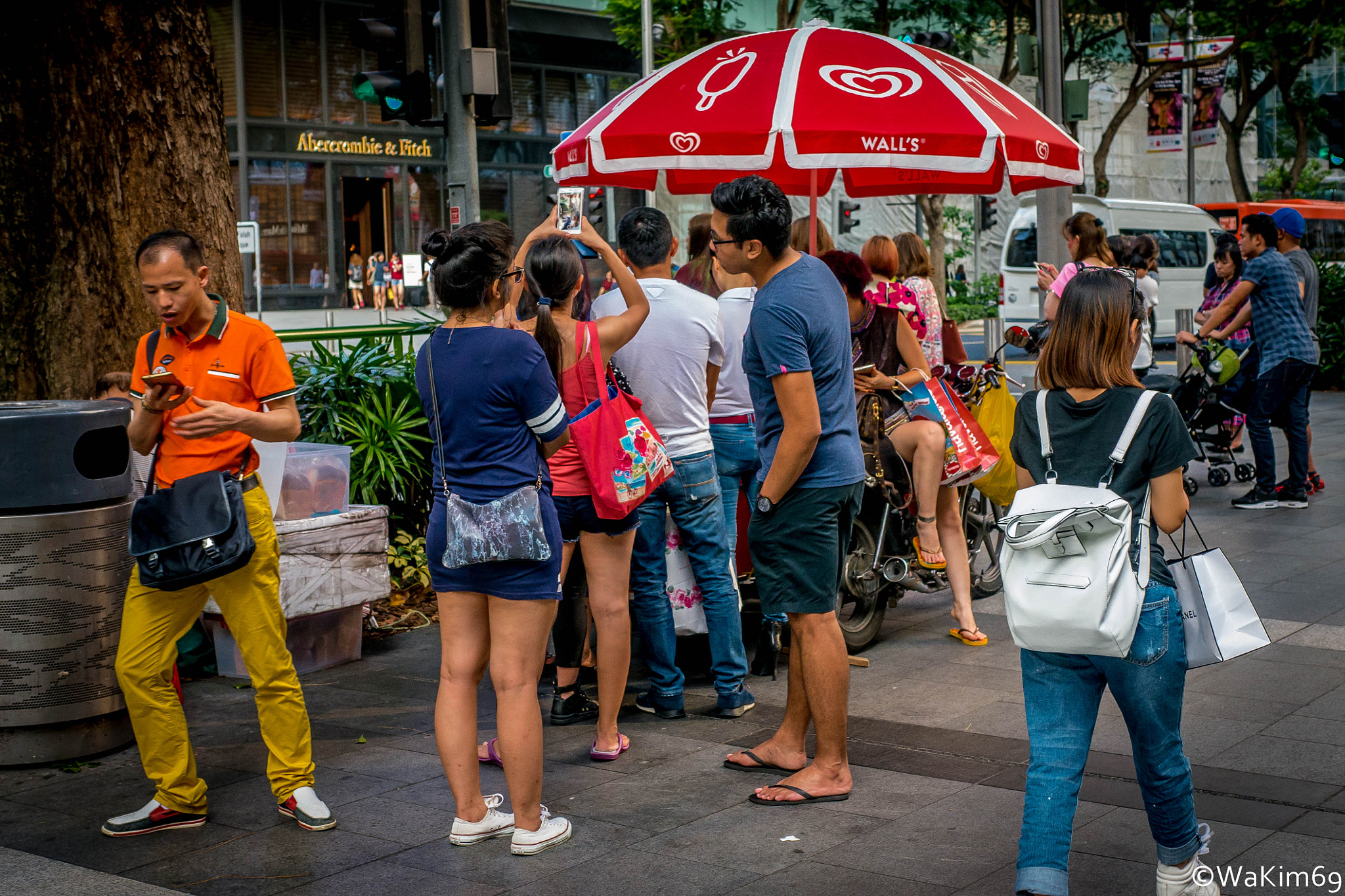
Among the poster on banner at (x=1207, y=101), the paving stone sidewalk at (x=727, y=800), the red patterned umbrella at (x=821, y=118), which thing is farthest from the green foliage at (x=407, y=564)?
the poster on banner at (x=1207, y=101)

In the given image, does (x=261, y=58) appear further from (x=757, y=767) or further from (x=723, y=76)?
(x=757, y=767)

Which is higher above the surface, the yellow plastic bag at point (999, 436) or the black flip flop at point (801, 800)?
the yellow plastic bag at point (999, 436)

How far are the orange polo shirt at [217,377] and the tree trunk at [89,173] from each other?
8.47 ft

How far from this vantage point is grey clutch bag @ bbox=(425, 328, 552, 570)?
4.01 metres

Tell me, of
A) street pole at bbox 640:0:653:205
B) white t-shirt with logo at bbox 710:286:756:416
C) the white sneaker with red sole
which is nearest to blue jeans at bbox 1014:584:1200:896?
the white sneaker with red sole

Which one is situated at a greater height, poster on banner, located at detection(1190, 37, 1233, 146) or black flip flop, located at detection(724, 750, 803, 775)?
poster on banner, located at detection(1190, 37, 1233, 146)

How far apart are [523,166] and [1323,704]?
3122cm

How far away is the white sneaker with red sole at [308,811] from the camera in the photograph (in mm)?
4434

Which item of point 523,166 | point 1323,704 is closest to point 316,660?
point 1323,704

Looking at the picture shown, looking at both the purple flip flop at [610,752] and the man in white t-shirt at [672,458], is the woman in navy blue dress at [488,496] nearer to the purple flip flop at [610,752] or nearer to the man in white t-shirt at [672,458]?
the purple flip flop at [610,752]

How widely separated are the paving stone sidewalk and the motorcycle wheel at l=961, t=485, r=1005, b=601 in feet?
3.19

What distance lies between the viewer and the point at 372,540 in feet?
21.7

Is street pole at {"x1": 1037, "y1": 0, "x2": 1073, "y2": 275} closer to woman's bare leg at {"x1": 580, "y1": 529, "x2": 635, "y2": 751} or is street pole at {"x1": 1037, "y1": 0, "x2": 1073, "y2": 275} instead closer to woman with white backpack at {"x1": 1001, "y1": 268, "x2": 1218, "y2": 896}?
woman's bare leg at {"x1": 580, "y1": 529, "x2": 635, "y2": 751}

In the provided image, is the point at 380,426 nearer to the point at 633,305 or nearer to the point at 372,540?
the point at 372,540
